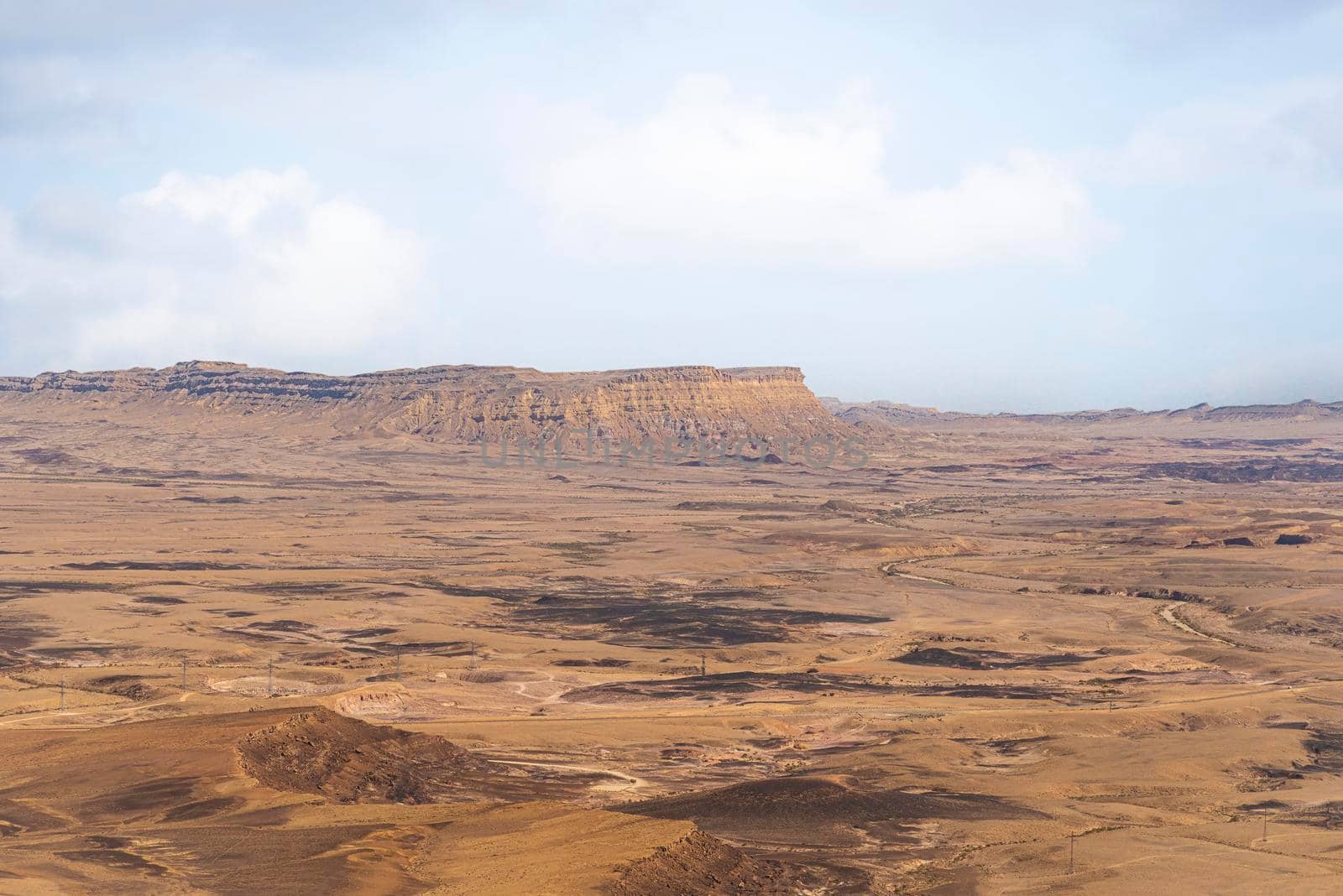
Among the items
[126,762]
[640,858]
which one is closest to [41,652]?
[126,762]

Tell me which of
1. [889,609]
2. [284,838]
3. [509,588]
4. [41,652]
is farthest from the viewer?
[509,588]

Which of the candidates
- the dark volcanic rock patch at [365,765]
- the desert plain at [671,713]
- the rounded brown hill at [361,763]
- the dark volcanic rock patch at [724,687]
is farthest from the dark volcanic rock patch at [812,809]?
the dark volcanic rock patch at [724,687]

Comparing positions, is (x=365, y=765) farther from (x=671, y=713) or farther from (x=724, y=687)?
(x=724, y=687)

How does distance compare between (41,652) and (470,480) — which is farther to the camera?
(470,480)

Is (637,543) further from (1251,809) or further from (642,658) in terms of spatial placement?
(1251,809)

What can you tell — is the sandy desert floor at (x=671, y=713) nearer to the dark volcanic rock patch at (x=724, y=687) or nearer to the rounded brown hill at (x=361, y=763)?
the rounded brown hill at (x=361, y=763)

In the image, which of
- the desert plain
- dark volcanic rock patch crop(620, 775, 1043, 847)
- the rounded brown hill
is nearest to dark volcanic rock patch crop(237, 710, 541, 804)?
the rounded brown hill
